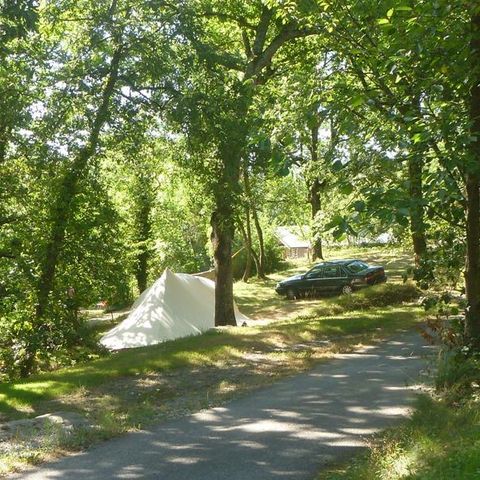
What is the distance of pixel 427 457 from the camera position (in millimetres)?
5289

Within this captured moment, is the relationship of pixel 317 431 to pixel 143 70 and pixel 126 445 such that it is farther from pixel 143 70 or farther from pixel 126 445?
pixel 143 70

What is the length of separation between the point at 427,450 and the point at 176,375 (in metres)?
6.20

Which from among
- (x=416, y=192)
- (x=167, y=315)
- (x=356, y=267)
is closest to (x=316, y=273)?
(x=356, y=267)

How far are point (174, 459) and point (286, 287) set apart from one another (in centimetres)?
2593

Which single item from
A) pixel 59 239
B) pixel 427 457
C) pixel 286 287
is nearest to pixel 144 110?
pixel 59 239

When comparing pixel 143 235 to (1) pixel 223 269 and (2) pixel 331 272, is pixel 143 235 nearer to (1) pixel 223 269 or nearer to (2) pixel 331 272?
(2) pixel 331 272

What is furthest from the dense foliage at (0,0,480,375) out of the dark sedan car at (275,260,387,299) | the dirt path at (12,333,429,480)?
the dark sedan car at (275,260,387,299)

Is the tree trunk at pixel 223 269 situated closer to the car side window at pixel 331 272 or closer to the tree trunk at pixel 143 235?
the car side window at pixel 331 272

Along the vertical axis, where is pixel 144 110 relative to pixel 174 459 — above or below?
above

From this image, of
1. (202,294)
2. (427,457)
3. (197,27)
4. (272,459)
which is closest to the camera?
(427,457)

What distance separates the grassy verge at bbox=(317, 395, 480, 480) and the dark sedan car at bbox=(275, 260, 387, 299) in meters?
21.3

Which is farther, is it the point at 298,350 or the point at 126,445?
the point at 298,350

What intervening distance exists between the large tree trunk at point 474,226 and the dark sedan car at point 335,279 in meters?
20.9

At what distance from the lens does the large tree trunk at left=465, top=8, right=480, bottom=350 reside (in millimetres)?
5992
